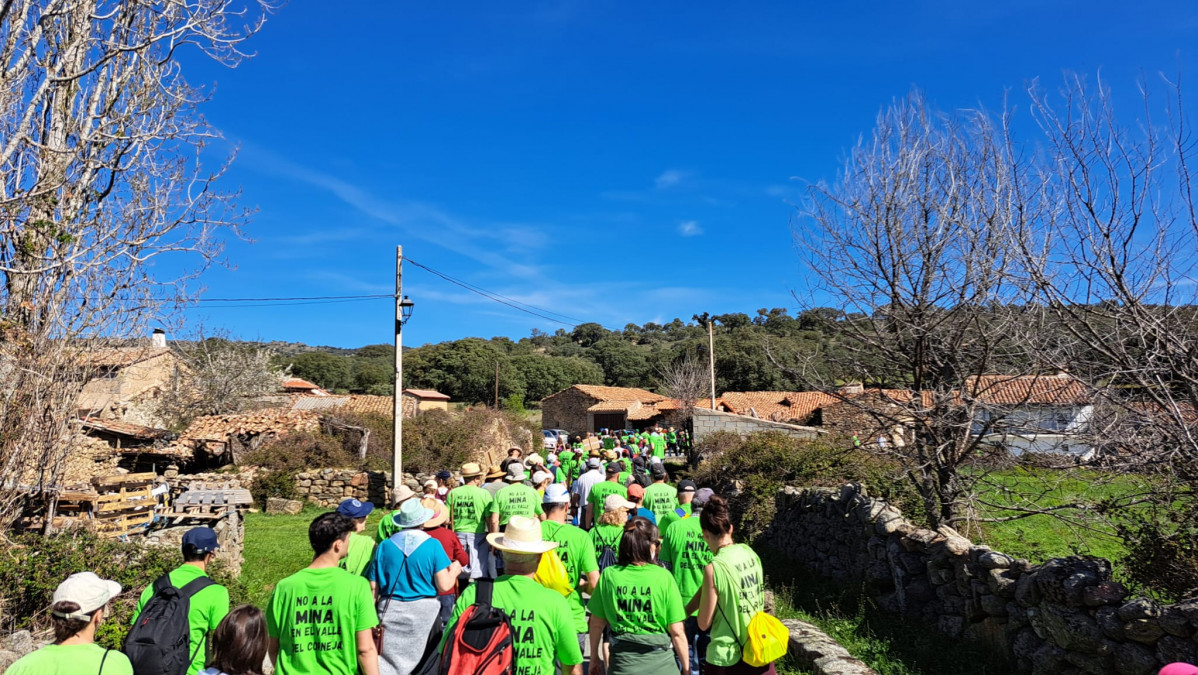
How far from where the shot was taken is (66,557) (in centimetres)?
A: 679

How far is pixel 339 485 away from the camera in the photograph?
1875cm

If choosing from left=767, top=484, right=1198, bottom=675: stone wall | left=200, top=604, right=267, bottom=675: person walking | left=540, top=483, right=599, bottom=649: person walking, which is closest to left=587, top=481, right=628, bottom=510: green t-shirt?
left=540, top=483, right=599, bottom=649: person walking

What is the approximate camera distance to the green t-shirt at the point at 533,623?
3533 mm

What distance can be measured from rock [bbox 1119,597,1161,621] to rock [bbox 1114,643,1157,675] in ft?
0.61

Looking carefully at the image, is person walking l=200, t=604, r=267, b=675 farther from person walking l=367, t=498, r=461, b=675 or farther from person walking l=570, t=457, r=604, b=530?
person walking l=570, t=457, r=604, b=530

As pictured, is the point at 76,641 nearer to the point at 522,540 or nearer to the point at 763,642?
the point at 522,540

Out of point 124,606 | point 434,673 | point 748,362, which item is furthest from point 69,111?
point 748,362

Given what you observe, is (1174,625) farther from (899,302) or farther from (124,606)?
(124,606)

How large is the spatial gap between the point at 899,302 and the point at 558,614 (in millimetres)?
6269

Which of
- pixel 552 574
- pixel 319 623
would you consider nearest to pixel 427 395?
pixel 552 574

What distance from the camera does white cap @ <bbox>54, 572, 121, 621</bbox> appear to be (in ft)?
10.3

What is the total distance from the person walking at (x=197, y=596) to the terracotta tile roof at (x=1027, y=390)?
6.52m

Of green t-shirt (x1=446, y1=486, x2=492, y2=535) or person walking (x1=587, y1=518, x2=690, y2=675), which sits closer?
person walking (x1=587, y1=518, x2=690, y2=675)

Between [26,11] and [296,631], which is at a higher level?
[26,11]
